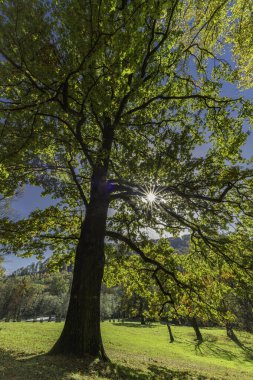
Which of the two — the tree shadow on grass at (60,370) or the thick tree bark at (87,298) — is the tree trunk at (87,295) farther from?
the tree shadow on grass at (60,370)

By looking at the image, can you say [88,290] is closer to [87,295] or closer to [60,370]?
[87,295]

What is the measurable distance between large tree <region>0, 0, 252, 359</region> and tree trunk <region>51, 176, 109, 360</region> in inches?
1.6

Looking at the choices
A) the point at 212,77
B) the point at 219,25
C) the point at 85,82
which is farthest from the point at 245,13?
the point at 85,82

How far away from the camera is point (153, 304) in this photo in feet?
46.6

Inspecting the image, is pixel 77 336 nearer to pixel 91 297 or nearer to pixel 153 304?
pixel 91 297

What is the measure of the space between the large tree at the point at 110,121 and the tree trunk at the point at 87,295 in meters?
0.04

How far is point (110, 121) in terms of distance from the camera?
12711 mm

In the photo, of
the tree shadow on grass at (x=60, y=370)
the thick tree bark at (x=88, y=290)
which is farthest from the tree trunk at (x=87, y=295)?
the tree shadow on grass at (x=60, y=370)

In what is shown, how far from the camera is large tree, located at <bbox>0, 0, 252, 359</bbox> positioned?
701 centimetres

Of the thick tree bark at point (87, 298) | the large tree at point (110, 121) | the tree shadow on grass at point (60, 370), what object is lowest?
the tree shadow on grass at point (60, 370)

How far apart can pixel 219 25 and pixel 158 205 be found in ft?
26.8

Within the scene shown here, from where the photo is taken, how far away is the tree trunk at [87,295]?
8.74 meters

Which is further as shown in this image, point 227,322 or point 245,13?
point 227,322

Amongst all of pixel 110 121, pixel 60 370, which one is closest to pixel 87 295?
pixel 60 370
